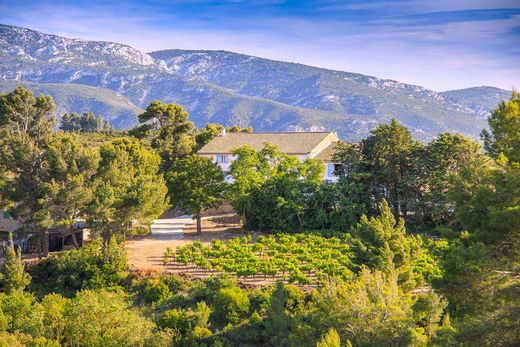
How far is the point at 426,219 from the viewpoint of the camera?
40.2 m

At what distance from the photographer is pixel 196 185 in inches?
1551

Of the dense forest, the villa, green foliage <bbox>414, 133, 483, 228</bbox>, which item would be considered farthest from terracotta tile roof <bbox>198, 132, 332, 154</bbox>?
green foliage <bbox>414, 133, 483, 228</bbox>

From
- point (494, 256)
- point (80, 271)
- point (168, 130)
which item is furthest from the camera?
point (168, 130)

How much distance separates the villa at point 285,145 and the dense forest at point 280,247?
5660 mm

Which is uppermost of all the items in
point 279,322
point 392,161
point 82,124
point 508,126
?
point 82,124

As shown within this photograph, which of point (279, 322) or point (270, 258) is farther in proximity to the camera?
Result: point (270, 258)

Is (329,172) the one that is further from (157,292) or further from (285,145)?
(157,292)

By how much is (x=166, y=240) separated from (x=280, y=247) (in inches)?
379

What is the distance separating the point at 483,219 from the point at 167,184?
30.3m

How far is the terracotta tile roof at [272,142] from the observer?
50984mm

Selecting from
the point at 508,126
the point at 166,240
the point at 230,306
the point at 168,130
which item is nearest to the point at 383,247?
the point at 230,306

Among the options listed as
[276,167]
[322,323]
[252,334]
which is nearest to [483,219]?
[322,323]

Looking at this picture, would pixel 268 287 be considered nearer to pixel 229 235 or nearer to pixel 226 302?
pixel 226 302

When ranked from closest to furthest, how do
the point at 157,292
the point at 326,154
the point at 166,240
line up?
the point at 157,292 → the point at 166,240 → the point at 326,154
